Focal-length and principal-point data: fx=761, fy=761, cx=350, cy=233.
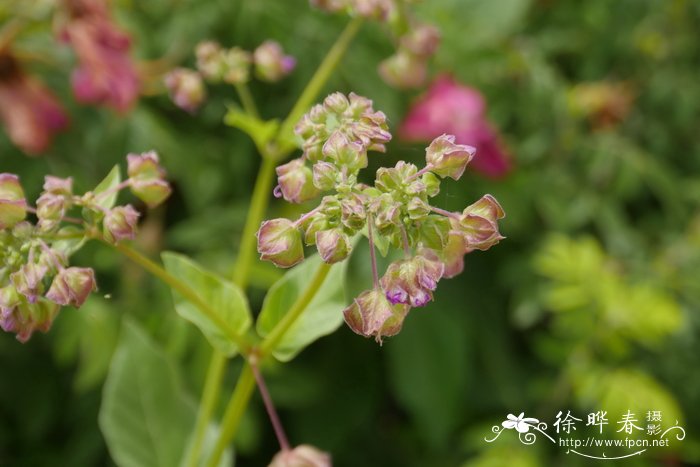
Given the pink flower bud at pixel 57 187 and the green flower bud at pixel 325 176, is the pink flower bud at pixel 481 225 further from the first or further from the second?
the pink flower bud at pixel 57 187

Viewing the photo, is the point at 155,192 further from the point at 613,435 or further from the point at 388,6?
the point at 613,435

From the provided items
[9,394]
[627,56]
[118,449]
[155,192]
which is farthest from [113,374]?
[627,56]

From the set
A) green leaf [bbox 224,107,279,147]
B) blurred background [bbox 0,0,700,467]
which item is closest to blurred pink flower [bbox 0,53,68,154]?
blurred background [bbox 0,0,700,467]

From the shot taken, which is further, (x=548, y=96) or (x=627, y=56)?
(x=627, y=56)

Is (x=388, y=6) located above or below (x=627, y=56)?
below

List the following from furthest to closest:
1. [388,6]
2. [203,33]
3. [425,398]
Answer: [425,398] < [203,33] < [388,6]

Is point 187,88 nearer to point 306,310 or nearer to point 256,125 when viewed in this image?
point 256,125
